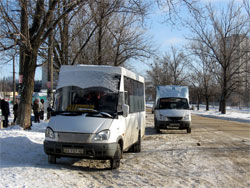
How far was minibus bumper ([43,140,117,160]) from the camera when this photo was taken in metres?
7.20

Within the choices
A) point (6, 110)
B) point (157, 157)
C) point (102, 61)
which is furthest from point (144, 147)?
point (102, 61)

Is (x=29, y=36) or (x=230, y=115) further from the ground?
(x=29, y=36)

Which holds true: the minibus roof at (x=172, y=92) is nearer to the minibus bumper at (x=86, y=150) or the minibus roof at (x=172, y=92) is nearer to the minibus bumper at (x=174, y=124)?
the minibus bumper at (x=174, y=124)

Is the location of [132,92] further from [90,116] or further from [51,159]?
[51,159]

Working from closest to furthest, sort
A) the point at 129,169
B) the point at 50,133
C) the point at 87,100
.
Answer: the point at 50,133, the point at 129,169, the point at 87,100

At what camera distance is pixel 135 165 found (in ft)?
27.5

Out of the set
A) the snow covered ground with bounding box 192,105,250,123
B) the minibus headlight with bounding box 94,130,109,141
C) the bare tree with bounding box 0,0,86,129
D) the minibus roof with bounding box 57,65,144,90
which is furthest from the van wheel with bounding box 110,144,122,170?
the snow covered ground with bounding box 192,105,250,123

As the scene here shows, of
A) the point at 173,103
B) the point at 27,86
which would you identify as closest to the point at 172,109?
the point at 173,103

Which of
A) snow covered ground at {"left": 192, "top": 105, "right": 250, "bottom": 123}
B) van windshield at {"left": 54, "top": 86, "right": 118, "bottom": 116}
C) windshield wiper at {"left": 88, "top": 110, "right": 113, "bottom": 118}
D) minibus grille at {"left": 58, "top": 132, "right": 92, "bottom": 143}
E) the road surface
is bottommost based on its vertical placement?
the road surface

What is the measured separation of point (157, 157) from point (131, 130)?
1.21m

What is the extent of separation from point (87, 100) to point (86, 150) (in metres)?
1.41

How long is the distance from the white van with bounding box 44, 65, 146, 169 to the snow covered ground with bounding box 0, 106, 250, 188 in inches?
19.2

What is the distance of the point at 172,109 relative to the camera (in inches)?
695

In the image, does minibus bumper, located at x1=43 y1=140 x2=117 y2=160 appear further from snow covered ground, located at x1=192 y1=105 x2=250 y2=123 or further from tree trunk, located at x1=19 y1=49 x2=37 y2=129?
snow covered ground, located at x1=192 y1=105 x2=250 y2=123
